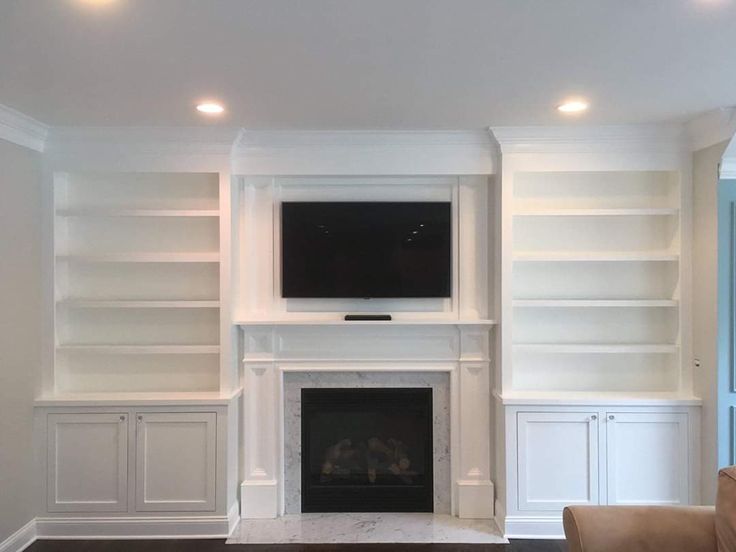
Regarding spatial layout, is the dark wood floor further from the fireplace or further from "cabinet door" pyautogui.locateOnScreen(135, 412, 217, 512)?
the fireplace

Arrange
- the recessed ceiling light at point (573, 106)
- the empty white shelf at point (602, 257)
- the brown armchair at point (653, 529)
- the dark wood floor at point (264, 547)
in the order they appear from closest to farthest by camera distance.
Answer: the brown armchair at point (653, 529) < the recessed ceiling light at point (573, 106) < the dark wood floor at point (264, 547) < the empty white shelf at point (602, 257)

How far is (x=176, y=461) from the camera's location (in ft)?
10.9

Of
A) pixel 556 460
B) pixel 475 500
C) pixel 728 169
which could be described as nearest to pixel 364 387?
pixel 475 500

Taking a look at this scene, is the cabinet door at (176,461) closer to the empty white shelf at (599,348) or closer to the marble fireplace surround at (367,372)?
the marble fireplace surround at (367,372)

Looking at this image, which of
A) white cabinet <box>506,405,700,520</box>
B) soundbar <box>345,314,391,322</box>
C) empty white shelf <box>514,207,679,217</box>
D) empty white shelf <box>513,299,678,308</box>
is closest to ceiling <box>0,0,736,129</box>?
empty white shelf <box>514,207,679,217</box>

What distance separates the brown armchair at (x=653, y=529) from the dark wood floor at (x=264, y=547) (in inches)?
47.5

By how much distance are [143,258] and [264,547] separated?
6.13 ft

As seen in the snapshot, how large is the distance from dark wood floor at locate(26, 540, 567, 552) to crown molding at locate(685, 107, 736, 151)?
2.45 meters

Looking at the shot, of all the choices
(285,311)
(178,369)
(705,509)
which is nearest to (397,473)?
(285,311)

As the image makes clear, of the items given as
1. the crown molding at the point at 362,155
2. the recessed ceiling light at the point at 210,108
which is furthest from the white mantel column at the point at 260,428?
the recessed ceiling light at the point at 210,108

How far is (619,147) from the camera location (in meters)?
3.36

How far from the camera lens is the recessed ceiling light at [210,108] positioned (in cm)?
281

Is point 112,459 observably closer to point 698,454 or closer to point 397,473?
point 397,473

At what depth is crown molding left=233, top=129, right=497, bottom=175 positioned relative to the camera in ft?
11.2
